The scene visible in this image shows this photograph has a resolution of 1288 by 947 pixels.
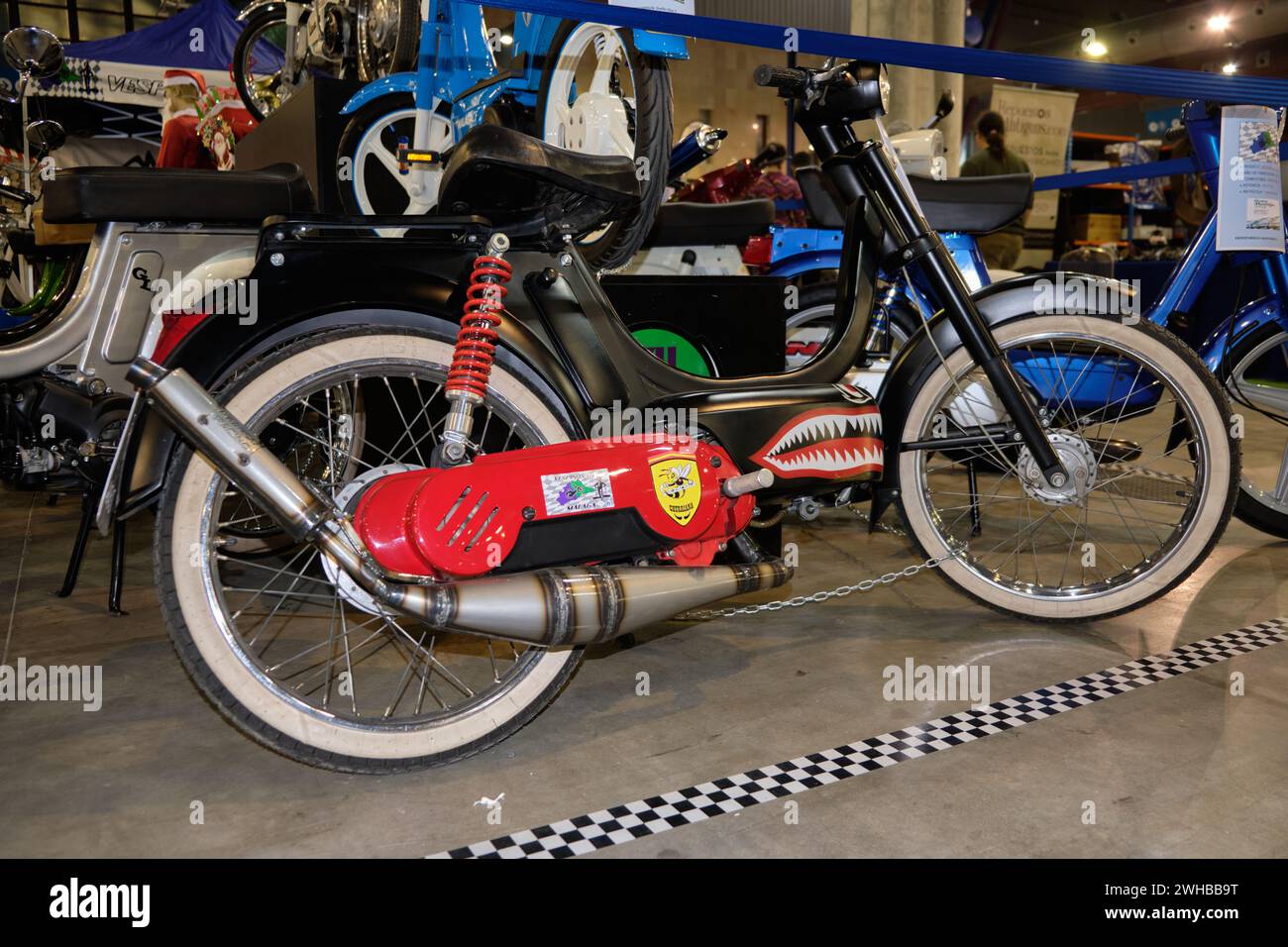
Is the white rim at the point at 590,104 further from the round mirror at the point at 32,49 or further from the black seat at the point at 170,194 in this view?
the round mirror at the point at 32,49

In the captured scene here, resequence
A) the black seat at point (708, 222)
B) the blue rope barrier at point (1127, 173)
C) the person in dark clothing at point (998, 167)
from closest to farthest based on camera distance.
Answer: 1. the black seat at point (708, 222)
2. the blue rope barrier at point (1127, 173)
3. the person in dark clothing at point (998, 167)

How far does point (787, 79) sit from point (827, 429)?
81cm

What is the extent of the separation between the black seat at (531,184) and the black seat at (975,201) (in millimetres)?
1790

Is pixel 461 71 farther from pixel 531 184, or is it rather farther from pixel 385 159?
pixel 531 184

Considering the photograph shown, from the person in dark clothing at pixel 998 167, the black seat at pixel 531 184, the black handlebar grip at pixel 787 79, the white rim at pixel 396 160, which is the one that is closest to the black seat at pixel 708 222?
the white rim at pixel 396 160

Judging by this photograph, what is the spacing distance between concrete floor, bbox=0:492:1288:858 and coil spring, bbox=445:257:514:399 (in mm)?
653

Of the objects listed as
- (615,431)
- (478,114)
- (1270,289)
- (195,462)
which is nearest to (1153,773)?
(615,431)

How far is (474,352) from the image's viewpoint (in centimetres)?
166

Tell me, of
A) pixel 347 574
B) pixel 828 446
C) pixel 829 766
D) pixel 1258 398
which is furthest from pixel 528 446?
pixel 1258 398

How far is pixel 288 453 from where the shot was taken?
2.71 meters

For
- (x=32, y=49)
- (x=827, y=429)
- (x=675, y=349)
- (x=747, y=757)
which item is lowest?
(x=747, y=757)

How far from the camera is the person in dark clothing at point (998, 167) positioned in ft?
19.8

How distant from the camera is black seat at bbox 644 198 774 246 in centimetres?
327
